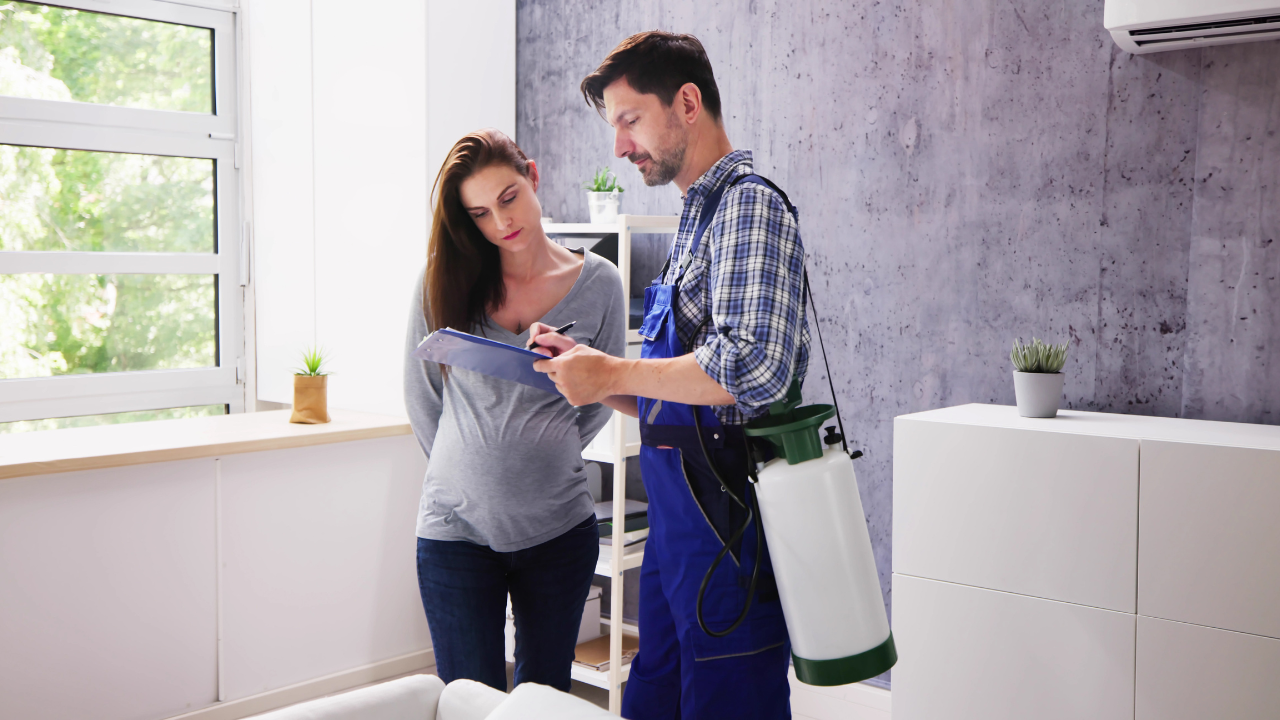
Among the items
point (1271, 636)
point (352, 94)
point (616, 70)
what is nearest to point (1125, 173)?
point (1271, 636)

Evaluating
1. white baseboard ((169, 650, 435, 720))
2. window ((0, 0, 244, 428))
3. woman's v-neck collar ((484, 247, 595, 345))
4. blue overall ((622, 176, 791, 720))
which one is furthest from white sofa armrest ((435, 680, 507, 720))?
window ((0, 0, 244, 428))

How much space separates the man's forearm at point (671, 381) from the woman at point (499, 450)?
432 millimetres

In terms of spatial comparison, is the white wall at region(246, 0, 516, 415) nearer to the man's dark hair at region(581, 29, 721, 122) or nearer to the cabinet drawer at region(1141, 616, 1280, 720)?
the man's dark hair at region(581, 29, 721, 122)

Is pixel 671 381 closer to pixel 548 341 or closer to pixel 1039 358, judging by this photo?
pixel 548 341

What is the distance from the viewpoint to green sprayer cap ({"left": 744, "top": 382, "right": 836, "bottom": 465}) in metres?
1.28

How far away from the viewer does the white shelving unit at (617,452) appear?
281 centimetres

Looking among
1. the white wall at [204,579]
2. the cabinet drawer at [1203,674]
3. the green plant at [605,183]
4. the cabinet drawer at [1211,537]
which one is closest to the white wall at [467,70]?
the green plant at [605,183]

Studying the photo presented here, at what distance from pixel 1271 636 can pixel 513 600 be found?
1.50 metres

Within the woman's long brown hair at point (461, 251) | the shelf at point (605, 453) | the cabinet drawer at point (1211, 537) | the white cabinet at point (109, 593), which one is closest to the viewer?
the woman's long brown hair at point (461, 251)

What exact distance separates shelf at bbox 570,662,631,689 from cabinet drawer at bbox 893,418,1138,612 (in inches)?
39.3

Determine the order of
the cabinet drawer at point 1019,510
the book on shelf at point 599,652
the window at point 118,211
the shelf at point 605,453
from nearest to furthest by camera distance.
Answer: the cabinet drawer at point 1019,510
the shelf at point 605,453
the book on shelf at point 599,652
the window at point 118,211

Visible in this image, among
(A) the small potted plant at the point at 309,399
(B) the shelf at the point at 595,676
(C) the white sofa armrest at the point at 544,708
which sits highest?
(A) the small potted plant at the point at 309,399

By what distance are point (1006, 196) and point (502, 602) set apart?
1657 mm

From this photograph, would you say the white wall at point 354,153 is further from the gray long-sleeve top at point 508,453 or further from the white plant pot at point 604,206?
the gray long-sleeve top at point 508,453
